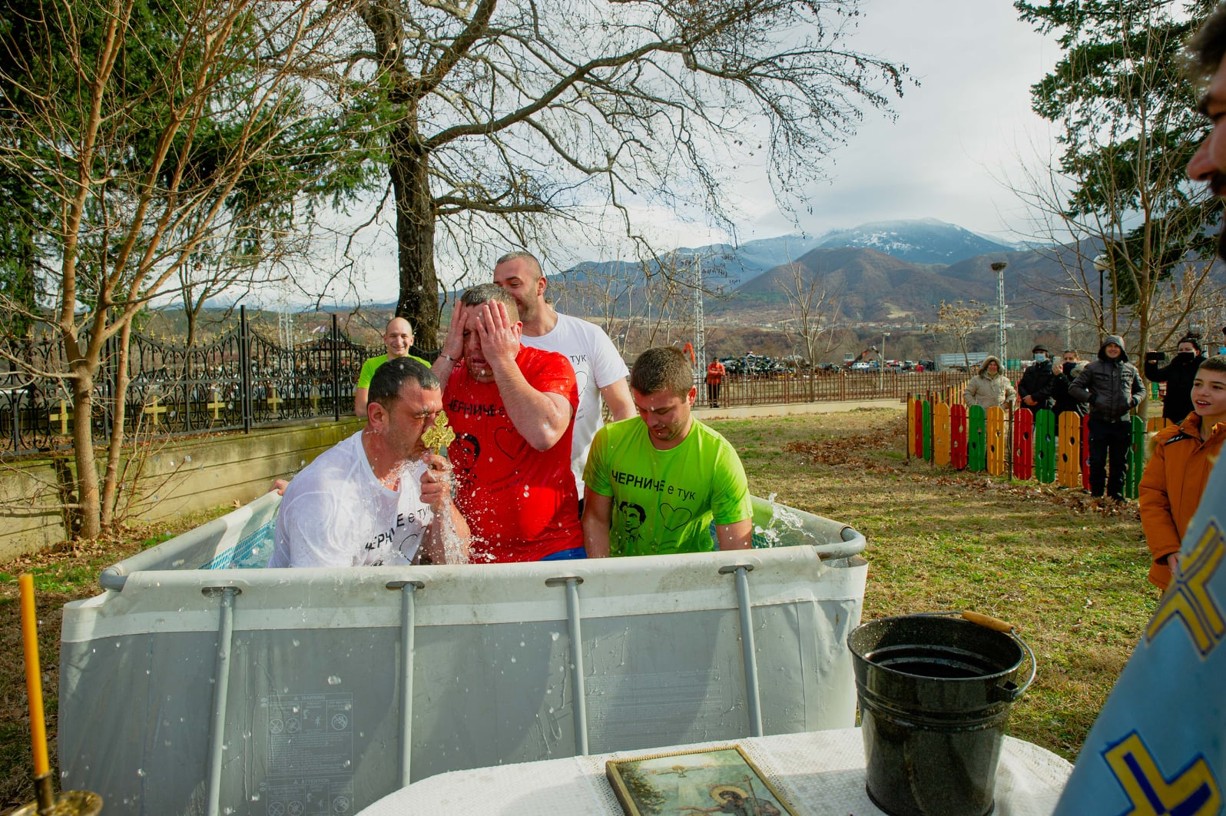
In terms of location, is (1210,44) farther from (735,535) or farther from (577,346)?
(577,346)

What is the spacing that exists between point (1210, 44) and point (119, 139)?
9.85 metres

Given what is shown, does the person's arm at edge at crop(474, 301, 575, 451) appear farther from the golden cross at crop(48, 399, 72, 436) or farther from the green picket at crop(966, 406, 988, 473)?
the green picket at crop(966, 406, 988, 473)

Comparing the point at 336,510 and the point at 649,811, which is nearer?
the point at 649,811

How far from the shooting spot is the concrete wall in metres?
6.98

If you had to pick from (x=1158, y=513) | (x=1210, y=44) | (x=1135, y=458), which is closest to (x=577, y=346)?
(x=1158, y=513)

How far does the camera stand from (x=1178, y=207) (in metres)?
9.88

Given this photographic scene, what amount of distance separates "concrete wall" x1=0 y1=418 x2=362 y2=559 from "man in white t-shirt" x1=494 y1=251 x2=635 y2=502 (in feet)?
19.2

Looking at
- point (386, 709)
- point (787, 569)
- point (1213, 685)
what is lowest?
point (386, 709)

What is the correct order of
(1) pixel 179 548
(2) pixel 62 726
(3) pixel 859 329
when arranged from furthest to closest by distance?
(3) pixel 859 329 < (1) pixel 179 548 < (2) pixel 62 726

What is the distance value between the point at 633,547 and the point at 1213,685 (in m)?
2.76

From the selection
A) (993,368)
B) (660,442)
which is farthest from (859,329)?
(660,442)

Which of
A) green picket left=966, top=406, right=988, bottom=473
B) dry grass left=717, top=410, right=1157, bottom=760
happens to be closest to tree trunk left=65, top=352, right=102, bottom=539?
dry grass left=717, top=410, right=1157, bottom=760

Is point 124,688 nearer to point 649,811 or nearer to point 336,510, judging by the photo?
point 336,510

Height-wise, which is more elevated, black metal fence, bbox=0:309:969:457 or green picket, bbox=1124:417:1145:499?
black metal fence, bbox=0:309:969:457
